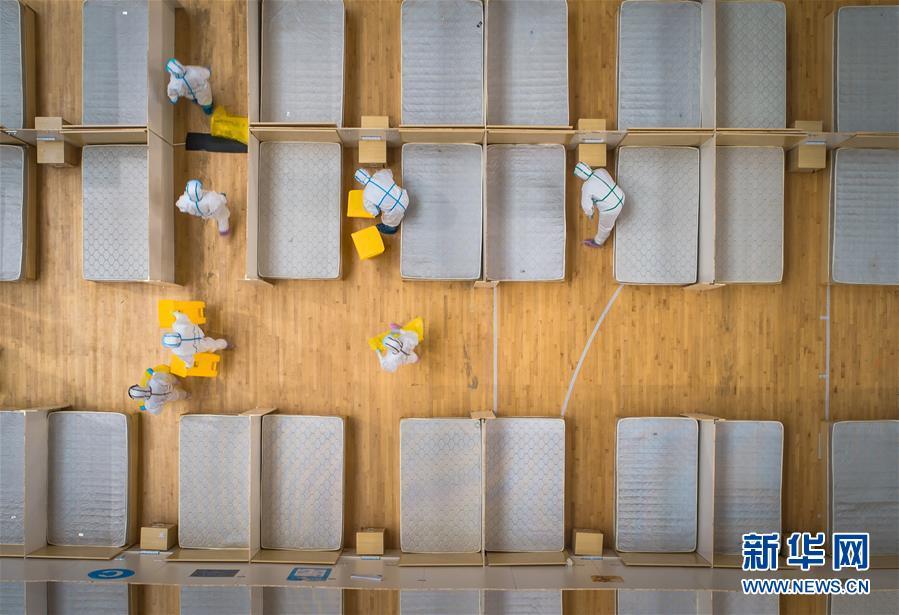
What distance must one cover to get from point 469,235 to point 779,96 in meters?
2.43

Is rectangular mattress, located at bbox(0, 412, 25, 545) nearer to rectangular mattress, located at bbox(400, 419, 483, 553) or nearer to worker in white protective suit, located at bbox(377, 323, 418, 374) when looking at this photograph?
worker in white protective suit, located at bbox(377, 323, 418, 374)

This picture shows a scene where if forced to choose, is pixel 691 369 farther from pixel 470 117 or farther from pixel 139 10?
pixel 139 10

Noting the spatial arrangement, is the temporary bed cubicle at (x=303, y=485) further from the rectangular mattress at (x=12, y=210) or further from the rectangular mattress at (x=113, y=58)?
the rectangular mattress at (x=113, y=58)

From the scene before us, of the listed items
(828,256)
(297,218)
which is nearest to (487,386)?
(297,218)

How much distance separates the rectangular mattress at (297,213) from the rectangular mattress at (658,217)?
6.68ft

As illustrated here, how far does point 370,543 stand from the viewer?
362cm

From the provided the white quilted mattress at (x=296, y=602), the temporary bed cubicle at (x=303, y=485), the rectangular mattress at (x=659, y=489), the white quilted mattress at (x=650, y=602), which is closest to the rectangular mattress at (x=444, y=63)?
the temporary bed cubicle at (x=303, y=485)

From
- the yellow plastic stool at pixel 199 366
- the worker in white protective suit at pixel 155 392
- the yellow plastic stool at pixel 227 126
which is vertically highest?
the yellow plastic stool at pixel 227 126

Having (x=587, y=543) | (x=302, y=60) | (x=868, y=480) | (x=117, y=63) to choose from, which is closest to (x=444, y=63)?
(x=302, y=60)

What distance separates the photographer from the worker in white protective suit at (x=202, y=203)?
342 centimetres

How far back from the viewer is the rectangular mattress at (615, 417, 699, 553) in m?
3.62

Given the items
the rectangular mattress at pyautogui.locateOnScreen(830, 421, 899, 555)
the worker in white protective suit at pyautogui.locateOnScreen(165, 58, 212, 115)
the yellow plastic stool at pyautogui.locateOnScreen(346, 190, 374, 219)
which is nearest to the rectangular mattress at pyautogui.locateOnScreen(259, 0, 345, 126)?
the worker in white protective suit at pyautogui.locateOnScreen(165, 58, 212, 115)

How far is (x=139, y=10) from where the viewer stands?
3.63 m

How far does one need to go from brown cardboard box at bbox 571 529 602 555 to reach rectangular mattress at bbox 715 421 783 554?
32.7 inches
